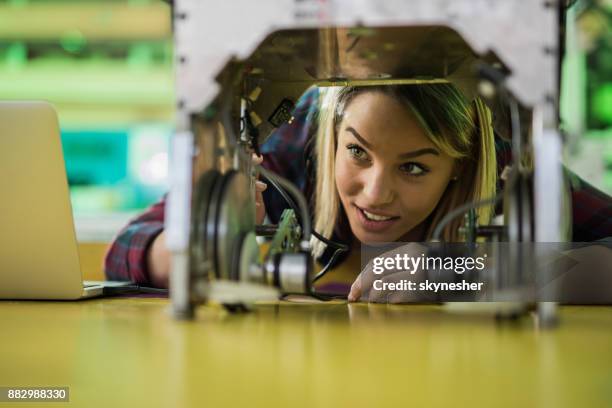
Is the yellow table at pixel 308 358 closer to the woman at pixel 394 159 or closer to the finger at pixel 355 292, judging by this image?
the finger at pixel 355 292

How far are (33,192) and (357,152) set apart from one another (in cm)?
53

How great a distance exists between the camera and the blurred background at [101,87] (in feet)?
8.87

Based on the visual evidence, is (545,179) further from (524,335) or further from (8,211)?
(8,211)

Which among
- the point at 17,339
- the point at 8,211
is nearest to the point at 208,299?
the point at 17,339

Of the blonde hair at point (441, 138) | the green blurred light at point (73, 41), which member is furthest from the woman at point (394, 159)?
the green blurred light at point (73, 41)

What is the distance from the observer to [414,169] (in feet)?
4.05

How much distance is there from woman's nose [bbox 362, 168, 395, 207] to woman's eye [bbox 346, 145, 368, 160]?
1.1 inches

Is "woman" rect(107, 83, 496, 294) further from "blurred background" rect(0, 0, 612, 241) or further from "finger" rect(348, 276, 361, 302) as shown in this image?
"blurred background" rect(0, 0, 612, 241)

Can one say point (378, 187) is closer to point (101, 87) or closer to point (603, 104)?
point (603, 104)

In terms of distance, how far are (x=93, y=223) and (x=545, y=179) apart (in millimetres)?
2404

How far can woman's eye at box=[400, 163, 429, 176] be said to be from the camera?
4.02 ft

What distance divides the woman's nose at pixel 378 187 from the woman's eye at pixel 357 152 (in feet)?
0.09

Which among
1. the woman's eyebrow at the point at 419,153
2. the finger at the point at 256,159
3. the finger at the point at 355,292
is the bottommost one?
the finger at the point at 355,292

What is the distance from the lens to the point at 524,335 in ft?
2.35
